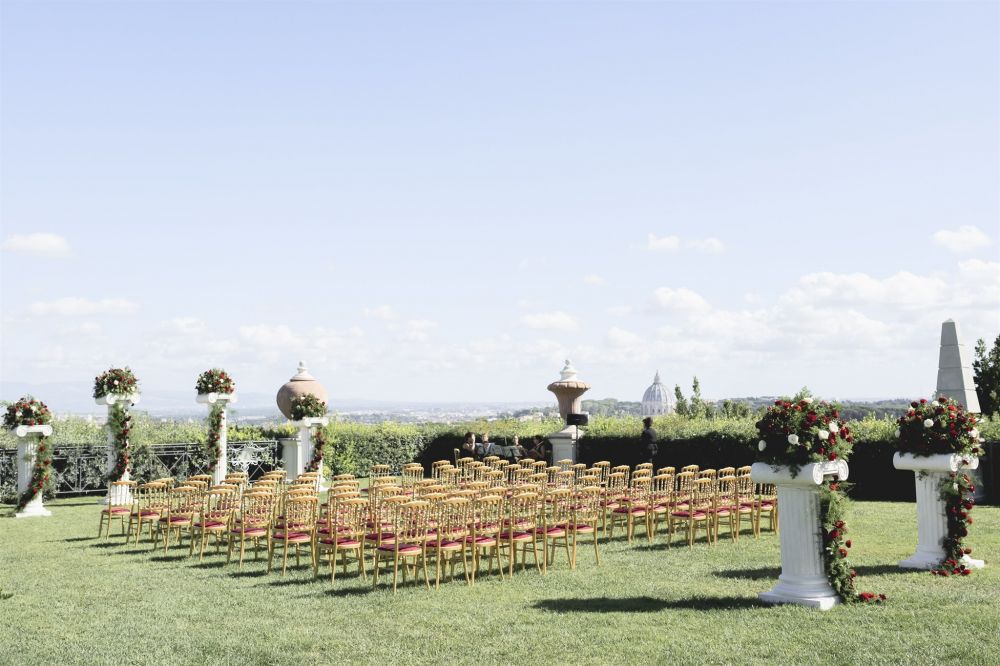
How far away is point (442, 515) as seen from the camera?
9.78 metres

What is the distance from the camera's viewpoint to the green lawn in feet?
22.5

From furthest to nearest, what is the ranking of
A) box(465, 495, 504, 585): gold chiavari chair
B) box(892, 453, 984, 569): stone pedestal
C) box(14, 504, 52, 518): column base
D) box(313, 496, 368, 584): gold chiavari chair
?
box(14, 504, 52, 518): column base < box(313, 496, 368, 584): gold chiavari chair < box(892, 453, 984, 569): stone pedestal < box(465, 495, 504, 585): gold chiavari chair

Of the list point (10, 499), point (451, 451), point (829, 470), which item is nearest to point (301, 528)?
point (829, 470)

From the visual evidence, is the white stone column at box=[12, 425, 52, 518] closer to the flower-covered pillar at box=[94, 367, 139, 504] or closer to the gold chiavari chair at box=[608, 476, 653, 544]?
the flower-covered pillar at box=[94, 367, 139, 504]

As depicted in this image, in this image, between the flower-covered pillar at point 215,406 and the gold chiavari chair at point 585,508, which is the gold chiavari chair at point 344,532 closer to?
the gold chiavari chair at point 585,508

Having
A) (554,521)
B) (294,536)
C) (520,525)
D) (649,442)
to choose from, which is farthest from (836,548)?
(649,442)

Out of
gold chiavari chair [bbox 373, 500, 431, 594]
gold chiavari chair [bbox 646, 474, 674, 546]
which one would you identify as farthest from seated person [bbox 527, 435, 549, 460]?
gold chiavari chair [bbox 373, 500, 431, 594]

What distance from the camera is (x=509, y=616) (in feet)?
26.4

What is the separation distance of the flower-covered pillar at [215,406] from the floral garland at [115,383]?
4.36ft

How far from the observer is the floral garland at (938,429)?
396 inches

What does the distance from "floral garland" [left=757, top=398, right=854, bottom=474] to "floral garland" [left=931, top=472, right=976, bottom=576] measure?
7.34 ft

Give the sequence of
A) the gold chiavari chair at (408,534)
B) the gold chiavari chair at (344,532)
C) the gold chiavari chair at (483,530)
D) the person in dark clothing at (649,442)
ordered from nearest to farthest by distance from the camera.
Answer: the gold chiavari chair at (408,534) < the gold chiavari chair at (483,530) < the gold chiavari chair at (344,532) < the person in dark clothing at (649,442)

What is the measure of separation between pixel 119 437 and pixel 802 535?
14.9 meters

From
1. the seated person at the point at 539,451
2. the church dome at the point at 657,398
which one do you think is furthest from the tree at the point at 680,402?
the church dome at the point at 657,398
